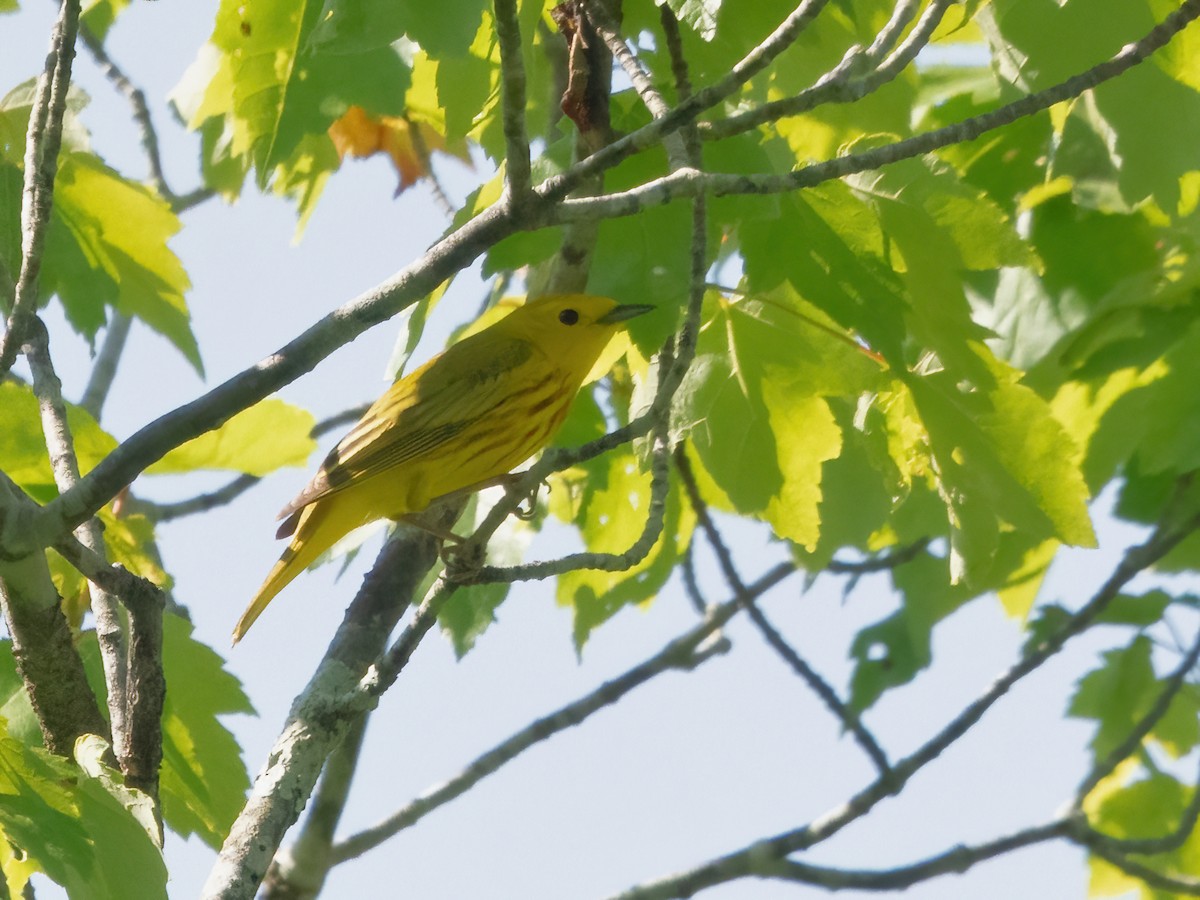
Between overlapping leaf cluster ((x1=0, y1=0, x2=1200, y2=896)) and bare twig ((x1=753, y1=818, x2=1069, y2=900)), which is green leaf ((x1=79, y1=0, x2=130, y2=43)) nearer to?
overlapping leaf cluster ((x1=0, y1=0, x2=1200, y2=896))

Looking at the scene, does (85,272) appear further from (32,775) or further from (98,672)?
(32,775)

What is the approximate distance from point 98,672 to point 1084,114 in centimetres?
220

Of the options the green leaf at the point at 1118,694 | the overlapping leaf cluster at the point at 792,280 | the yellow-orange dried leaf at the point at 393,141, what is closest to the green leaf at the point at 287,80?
the overlapping leaf cluster at the point at 792,280

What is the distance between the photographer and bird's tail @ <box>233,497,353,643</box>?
354cm

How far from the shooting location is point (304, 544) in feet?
11.6

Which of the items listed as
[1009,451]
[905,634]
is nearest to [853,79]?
[1009,451]

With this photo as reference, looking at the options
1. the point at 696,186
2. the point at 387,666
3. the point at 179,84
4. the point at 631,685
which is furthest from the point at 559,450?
the point at 631,685

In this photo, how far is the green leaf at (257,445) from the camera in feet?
10.1

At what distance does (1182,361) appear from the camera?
3242 millimetres

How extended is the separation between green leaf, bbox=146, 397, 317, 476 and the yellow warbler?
38 centimetres

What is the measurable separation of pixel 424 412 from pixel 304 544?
458 millimetres

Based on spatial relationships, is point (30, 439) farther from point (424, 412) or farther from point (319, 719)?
point (424, 412)

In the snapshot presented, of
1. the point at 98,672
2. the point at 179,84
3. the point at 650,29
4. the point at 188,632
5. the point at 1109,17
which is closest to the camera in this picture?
the point at 1109,17

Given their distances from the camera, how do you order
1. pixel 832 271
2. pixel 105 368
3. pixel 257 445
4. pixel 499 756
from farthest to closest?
pixel 105 368, pixel 499 756, pixel 257 445, pixel 832 271
